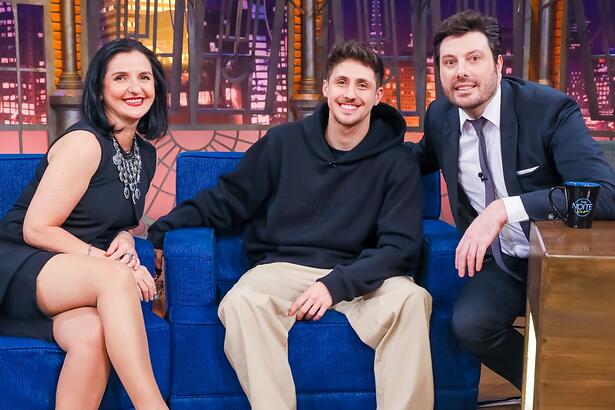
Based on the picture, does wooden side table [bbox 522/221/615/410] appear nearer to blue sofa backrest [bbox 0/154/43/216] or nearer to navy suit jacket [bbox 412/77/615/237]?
navy suit jacket [bbox 412/77/615/237]

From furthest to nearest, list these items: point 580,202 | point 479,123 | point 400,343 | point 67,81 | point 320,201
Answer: point 67,81 → point 320,201 → point 479,123 → point 400,343 → point 580,202

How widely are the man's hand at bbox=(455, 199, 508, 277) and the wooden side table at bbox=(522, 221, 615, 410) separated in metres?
0.47

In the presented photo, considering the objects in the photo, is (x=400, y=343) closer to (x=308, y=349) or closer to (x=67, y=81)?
(x=308, y=349)

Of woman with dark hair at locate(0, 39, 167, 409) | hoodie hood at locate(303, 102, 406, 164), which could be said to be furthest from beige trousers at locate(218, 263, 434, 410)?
hoodie hood at locate(303, 102, 406, 164)

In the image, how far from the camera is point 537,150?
2.29 m

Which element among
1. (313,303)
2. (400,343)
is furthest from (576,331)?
(313,303)

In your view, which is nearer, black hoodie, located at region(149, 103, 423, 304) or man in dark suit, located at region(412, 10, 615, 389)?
man in dark suit, located at region(412, 10, 615, 389)

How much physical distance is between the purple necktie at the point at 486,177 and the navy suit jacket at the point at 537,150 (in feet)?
0.18

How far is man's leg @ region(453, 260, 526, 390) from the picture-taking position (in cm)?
223

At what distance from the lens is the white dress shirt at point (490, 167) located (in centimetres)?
234

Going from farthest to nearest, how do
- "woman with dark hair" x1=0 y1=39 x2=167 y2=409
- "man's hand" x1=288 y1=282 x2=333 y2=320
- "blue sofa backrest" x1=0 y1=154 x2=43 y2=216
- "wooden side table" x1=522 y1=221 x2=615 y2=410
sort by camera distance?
"blue sofa backrest" x1=0 y1=154 x2=43 y2=216
"man's hand" x1=288 y1=282 x2=333 y2=320
"woman with dark hair" x1=0 y1=39 x2=167 y2=409
"wooden side table" x1=522 y1=221 x2=615 y2=410

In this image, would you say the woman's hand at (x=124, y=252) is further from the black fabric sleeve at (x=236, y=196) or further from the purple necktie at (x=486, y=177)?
the purple necktie at (x=486, y=177)

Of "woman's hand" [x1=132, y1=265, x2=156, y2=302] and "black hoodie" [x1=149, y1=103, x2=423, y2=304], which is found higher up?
"black hoodie" [x1=149, y1=103, x2=423, y2=304]

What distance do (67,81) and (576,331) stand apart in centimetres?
385
